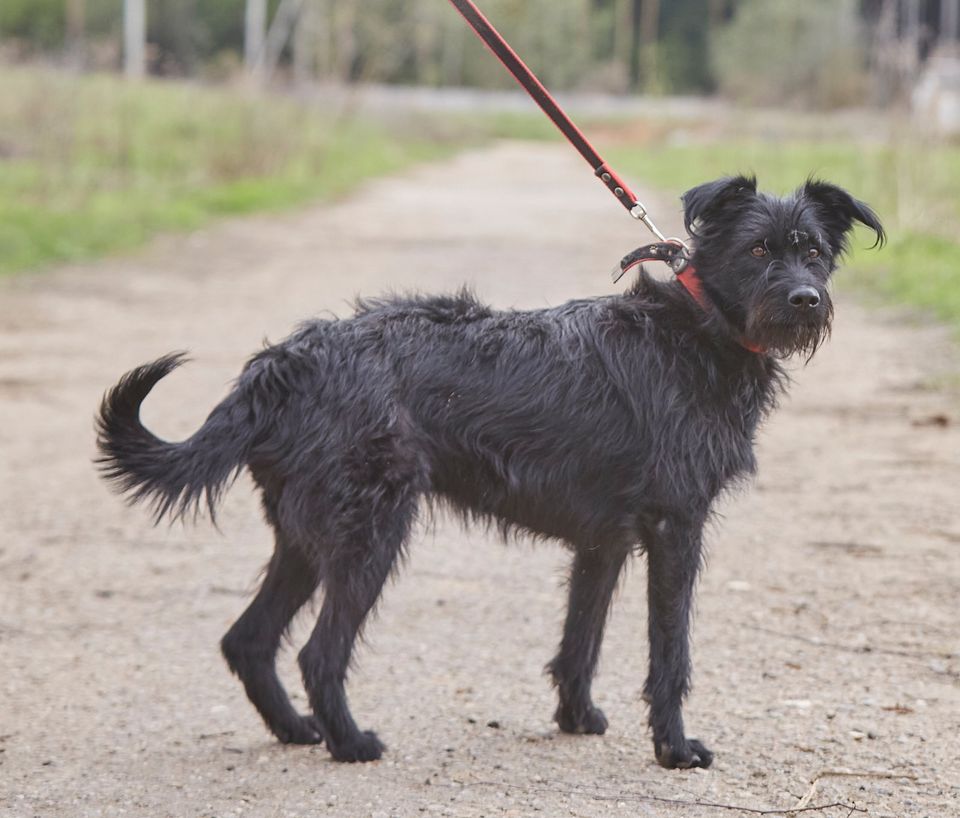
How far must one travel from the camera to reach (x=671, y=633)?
3705mm

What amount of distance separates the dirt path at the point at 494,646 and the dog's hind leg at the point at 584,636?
0.26ft

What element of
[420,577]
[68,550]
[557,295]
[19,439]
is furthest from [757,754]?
[557,295]

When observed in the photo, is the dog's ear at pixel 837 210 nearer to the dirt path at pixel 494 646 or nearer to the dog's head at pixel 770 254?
the dog's head at pixel 770 254

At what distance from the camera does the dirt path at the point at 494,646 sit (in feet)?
11.4

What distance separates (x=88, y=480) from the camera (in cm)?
686

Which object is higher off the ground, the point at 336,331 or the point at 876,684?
the point at 336,331

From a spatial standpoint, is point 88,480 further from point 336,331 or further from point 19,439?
point 336,331

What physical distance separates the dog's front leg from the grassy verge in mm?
11050

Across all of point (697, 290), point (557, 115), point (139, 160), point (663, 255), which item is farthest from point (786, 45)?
point (697, 290)

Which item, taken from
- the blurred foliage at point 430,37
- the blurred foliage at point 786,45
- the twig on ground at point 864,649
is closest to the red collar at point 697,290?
the twig on ground at point 864,649

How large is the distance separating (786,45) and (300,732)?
69.0m

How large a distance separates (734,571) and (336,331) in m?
2.48

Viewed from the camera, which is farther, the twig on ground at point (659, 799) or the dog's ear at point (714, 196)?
the dog's ear at point (714, 196)

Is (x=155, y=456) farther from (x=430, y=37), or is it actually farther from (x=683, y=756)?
(x=430, y=37)
